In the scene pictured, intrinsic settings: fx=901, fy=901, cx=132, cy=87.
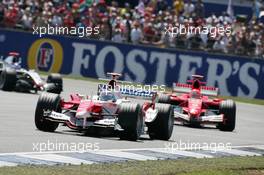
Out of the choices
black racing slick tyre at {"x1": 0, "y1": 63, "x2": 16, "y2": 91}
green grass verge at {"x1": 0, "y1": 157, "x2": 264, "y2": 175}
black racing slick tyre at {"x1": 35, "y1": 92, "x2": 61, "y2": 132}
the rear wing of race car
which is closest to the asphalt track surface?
black racing slick tyre at {"x1": 35, "y1": 92, "x2": 61, "y2": 132}

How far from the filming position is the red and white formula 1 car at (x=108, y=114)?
15732 mm

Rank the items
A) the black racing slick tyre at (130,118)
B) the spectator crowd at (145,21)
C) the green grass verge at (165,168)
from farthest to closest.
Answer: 1. the spectator crowd at (145,21)
2. the black racing slick tyre at (130,118)
3. the green grass verge at (165,168)

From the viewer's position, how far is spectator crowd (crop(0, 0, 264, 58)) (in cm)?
3481

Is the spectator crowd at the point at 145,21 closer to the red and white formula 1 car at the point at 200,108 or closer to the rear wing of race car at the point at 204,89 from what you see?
the rear wing of race car at the point at 204,89

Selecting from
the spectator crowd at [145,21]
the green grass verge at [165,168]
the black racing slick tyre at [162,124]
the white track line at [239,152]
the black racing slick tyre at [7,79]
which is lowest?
the white track line at [239,152]

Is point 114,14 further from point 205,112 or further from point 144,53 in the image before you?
point 205,112

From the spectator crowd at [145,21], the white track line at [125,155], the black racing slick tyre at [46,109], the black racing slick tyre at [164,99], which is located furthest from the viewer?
the spectator crowd at [145,21]

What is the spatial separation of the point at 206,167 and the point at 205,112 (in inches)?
342

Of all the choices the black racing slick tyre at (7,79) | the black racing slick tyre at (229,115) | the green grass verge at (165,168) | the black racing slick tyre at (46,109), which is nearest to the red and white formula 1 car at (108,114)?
the black racing slick tyre at (46,109)

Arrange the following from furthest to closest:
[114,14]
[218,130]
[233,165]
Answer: [114,14]
[218,130]
[233,165]

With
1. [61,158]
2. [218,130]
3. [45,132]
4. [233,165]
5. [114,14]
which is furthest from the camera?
[114,14]

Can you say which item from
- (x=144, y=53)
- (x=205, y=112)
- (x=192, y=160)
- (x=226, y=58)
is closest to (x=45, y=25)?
(x=144, y=53)

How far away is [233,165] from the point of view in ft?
43.7

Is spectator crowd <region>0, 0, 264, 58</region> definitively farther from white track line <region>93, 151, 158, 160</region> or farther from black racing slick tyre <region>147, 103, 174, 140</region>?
white track line <region>93, 151, 158, 160</region>
